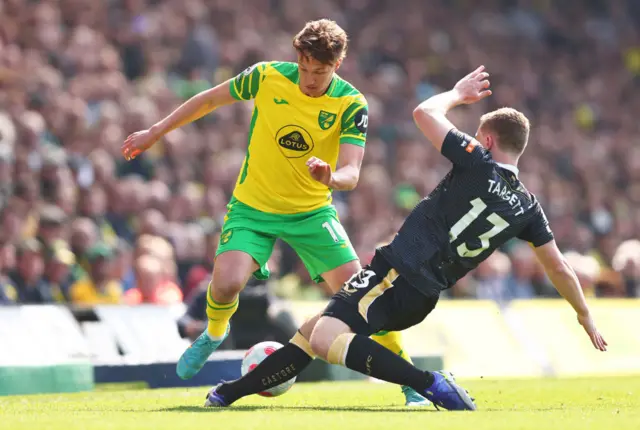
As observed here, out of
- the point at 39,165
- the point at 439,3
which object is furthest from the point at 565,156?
the point at 39,165

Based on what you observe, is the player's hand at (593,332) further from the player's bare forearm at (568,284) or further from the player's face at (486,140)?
the player's face at (486,140)

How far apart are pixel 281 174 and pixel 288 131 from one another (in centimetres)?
33

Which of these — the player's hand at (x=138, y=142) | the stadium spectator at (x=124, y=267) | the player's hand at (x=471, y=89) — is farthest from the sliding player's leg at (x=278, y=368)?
the stadium spectator at (x=124, y=267)

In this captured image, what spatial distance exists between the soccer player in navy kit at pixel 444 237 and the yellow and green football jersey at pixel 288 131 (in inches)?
45.7

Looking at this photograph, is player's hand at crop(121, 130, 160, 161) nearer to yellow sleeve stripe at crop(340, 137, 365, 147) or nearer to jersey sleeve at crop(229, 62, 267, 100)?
jersey sleeve at crop(229, 62, 267, 100)

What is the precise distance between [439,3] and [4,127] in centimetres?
1233

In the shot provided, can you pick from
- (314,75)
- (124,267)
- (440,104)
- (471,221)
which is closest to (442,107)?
(440,104)

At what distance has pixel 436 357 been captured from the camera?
1334 cm

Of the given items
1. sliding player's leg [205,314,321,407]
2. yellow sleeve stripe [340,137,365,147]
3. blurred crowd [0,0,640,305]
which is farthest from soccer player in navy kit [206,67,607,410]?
blurred crowd [0,0,640,305]

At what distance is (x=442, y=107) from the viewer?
763 centimetres

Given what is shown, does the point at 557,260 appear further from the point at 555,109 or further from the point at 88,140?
the point at 555,109

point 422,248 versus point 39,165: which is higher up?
point 422,248

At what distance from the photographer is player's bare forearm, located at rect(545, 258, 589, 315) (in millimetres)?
7879

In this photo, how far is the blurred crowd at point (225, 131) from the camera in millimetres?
13742
